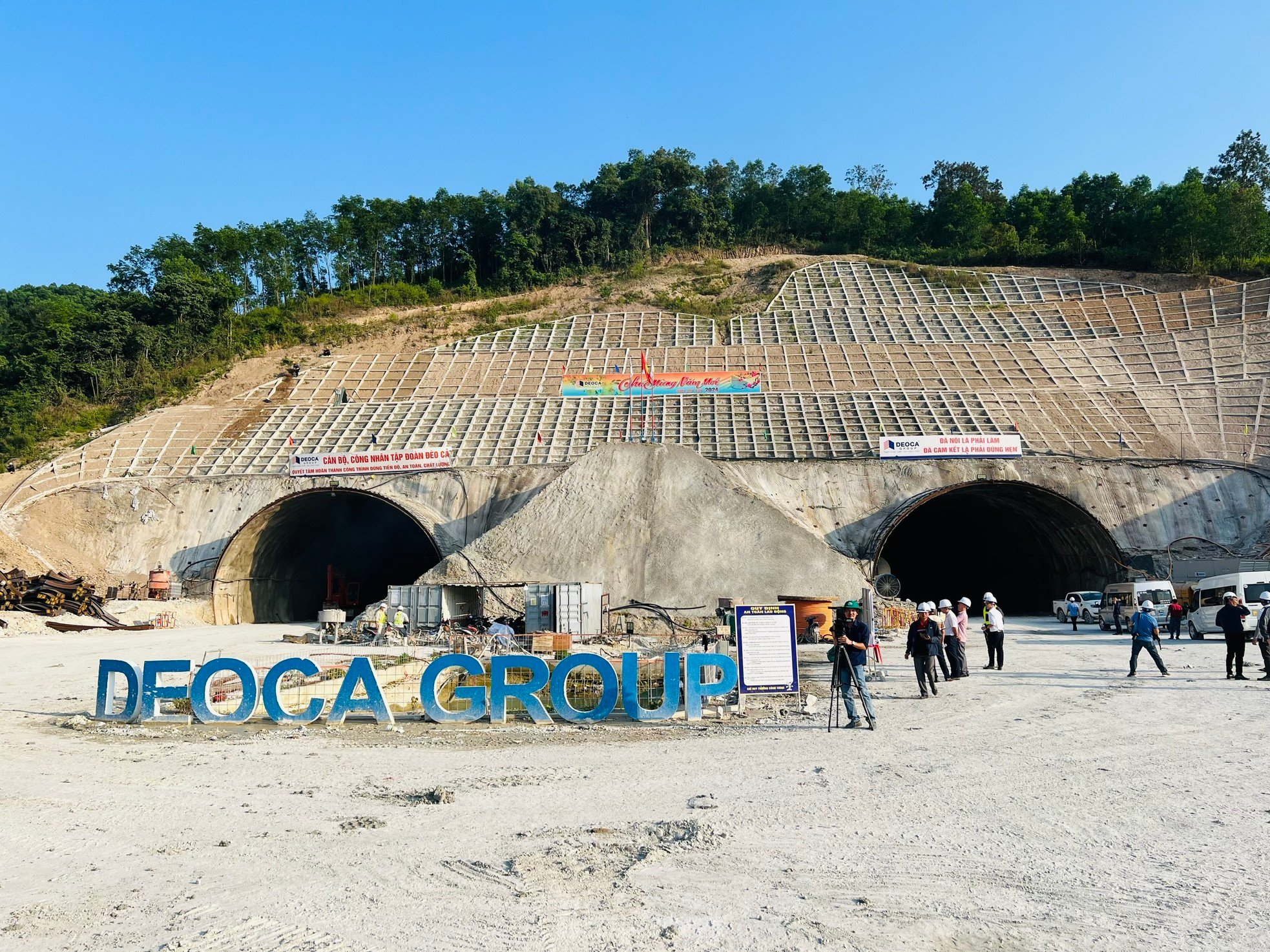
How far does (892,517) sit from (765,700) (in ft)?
59.7

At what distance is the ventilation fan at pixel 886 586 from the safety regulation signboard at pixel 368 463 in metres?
17.3

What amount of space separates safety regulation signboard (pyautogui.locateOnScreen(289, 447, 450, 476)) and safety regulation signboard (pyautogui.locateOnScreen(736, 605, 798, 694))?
83.2 feet

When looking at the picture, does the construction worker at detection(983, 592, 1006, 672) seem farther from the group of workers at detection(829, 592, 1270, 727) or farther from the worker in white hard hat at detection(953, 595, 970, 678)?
the worker in white hard hat at detection(953, 595, 970, 678)

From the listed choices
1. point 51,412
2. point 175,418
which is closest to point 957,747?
point 175,418

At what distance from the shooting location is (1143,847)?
6719mm

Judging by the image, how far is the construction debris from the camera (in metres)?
28.1

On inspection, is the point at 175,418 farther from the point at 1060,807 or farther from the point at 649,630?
the point at 1060,807

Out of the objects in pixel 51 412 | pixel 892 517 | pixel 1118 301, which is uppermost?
pixel 1118 301

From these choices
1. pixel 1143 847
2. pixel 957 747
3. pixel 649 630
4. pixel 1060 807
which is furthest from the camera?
pixel 649 630

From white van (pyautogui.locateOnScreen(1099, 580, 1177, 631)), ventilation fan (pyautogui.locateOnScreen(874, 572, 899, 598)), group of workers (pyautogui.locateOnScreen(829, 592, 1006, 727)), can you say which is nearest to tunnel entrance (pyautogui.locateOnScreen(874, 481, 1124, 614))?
ventilation fan (pyautogui.locateOnScreen(874, 572, 899, 598))

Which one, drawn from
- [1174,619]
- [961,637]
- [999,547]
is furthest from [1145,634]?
[999,547]

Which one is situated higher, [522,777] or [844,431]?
[844,431]

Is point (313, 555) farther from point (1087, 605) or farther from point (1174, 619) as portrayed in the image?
point (1174, 619)

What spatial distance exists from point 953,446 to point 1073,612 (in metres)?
8.41
